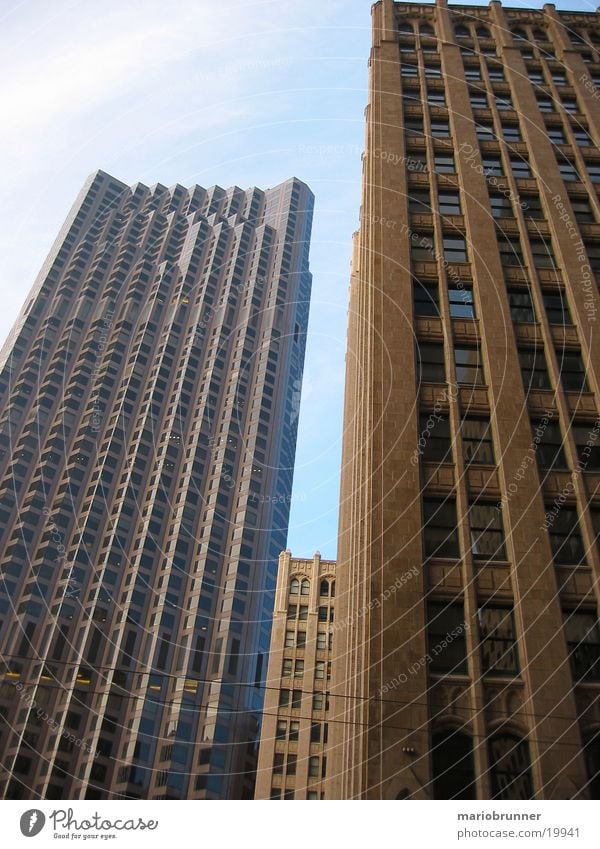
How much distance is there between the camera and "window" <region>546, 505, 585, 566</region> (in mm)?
25141

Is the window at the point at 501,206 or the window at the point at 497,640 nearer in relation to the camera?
the window at the point at 497,640

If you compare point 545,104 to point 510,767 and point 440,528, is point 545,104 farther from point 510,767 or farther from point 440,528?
point 510,767

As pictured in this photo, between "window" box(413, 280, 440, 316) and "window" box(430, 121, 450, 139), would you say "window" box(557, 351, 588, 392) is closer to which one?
"window" box(413, 280, 440, 316)

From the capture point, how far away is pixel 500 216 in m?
36.0

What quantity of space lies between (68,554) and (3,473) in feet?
51.5

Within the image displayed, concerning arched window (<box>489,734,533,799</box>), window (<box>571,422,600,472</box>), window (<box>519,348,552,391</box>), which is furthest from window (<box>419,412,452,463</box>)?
arched window (<box>489,734,533,799</box>)

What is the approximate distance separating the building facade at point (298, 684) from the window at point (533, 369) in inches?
1686

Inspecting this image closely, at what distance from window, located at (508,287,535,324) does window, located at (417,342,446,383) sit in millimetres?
3820

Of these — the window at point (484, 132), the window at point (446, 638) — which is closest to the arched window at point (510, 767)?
the window at point (446, 638)

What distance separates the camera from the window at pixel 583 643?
74.3ft

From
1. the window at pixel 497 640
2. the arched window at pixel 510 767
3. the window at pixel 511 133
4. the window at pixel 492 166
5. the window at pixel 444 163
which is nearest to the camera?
the arched window at pixel 510 767

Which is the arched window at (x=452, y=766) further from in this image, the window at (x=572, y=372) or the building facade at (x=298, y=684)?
the building facade at (x=298, y=684)

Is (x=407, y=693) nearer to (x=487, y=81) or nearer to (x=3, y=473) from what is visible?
(x=487, y=81)
